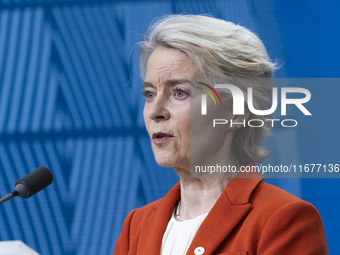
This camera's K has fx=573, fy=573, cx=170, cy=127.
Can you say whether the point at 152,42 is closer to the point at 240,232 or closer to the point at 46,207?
the point at 240,232

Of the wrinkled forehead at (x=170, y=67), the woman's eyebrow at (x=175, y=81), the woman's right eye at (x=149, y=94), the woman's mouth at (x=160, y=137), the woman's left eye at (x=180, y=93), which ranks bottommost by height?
the woman's mouth at (x=160, y=137)

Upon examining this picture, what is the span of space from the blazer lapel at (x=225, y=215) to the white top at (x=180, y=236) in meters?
0.07

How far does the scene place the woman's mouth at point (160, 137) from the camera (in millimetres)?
1914

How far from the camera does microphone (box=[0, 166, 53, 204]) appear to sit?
168cm

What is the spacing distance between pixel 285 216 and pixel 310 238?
3.7 inches

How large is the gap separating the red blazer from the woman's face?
8.1 inches

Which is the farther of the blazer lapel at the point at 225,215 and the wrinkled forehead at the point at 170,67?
the wrinkled forehead at the point at 170,67

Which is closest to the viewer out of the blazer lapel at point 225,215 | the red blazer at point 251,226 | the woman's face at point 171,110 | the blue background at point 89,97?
the red blazer at point 251,226

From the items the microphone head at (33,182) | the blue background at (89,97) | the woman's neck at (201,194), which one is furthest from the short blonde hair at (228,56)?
the blue background at (89,97)

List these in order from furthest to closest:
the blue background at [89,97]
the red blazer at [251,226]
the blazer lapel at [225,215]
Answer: the blue background at [89,97] → the blazer lapel at [225,215] → the red blazer at [251,226]

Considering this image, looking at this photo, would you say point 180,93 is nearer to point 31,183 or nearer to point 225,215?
point 225,215

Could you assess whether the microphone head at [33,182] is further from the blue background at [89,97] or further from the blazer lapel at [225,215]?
the blue background at [89,97]

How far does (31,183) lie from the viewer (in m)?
1.69

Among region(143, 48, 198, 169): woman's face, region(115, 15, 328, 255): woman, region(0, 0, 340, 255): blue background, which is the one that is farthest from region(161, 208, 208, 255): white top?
region(0, 0, 340, 255): blue background
